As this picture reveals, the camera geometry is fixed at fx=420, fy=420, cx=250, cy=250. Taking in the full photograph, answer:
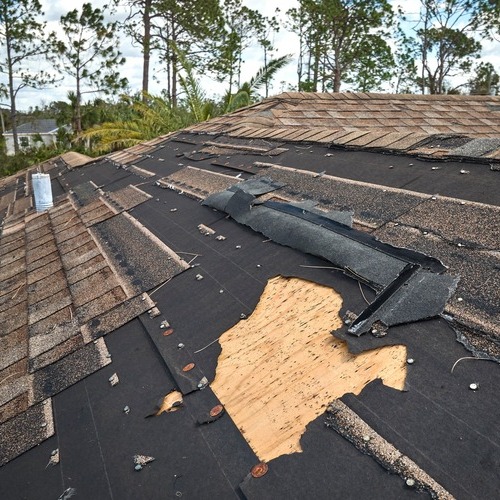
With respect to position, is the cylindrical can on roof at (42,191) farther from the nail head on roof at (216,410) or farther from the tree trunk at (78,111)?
the tree trunk at (78,111)

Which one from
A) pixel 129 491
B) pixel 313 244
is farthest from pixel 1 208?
pixel 129 491

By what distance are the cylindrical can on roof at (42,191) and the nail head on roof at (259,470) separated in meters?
5.93

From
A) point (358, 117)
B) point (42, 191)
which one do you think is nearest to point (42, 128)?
point (42, 191)

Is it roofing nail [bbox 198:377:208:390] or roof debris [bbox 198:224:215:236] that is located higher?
roof debris [bbox 198:224:215:236]

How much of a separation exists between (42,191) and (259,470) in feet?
20.1

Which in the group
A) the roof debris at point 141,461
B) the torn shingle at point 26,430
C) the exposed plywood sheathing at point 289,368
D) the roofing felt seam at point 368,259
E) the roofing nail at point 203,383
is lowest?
the torn shingle at point 26,430

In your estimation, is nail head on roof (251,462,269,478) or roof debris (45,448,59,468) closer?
nail head on roof (251,462,269,478)

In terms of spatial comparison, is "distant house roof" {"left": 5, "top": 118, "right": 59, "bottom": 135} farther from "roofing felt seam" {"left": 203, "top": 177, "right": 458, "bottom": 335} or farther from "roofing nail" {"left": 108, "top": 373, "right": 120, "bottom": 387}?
"roofing nail" {"left": 108, "top": 373, "right": 120, "bottom": 387}

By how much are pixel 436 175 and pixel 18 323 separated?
3.44 metres

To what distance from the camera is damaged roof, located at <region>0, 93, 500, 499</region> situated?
1.40m

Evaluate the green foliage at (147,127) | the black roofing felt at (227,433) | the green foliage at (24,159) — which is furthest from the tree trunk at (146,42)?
the black roofing felt at (227,433)

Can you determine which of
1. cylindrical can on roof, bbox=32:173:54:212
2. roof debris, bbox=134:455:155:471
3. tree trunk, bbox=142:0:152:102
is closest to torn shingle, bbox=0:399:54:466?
roof debris, bbox=134:455:155:471

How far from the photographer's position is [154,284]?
302 cm

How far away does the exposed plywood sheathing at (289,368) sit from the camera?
5.16ft
